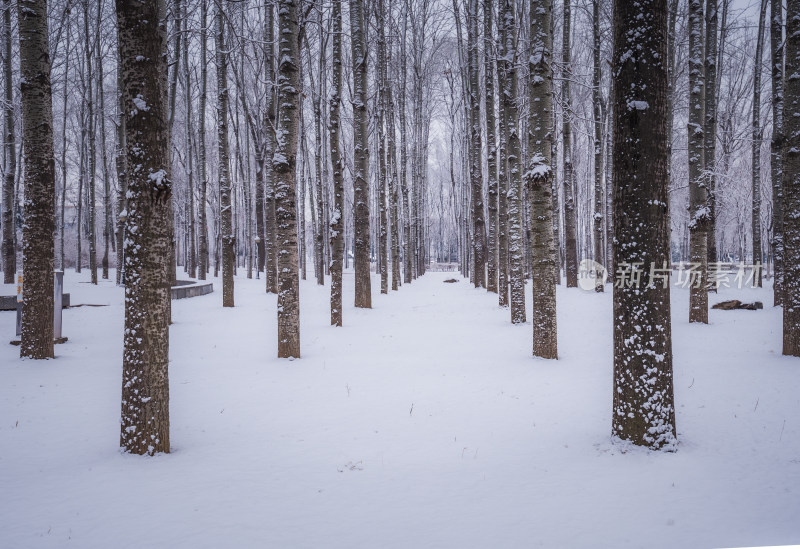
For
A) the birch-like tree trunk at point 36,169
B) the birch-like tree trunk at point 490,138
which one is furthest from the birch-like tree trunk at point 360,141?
the birch-like tree trunk at point 36,169

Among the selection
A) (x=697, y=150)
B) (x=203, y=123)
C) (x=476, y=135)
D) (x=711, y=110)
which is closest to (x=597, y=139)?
(x=711, y=110)

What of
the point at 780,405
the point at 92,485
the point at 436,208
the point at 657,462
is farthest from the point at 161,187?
the point at 436,208

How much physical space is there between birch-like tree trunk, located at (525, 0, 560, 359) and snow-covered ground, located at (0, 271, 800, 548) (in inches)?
22.0

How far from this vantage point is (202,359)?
630cm

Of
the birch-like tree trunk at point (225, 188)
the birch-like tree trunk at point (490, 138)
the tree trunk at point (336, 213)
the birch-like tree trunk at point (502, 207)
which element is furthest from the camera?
the birch-like tree trunk at point (225, 188)

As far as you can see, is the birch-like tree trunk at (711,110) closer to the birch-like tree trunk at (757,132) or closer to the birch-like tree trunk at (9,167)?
the birch-like tree trunk at (757,132)

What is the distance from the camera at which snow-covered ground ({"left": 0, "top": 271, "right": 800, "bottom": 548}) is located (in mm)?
2340

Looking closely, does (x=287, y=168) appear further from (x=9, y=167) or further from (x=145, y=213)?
(x=9, y=167)

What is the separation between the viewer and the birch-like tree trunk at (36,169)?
5.55 metres

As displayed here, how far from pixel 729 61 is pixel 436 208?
123ft

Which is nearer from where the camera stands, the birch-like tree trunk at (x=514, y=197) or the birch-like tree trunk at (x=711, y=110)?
the birch-like tree trunk at (x=514, y=197)

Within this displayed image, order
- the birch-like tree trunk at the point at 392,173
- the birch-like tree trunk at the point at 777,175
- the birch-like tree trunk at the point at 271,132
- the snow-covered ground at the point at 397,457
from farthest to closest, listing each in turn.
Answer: the birch-like tree trunk at the point at 392,173 → the birch-like tree trunk at the point at 271,132 → the birch-like tree trunk at the point at 777,175 → the snow-covered ground at the point at 397,457

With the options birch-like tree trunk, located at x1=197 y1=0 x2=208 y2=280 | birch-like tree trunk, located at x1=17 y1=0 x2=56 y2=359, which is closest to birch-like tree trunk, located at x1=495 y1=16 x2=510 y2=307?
birch-like tree trunk, located at x1=197 y1=0 x2=208 y2=280

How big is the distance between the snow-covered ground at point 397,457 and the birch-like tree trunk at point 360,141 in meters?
4.74
